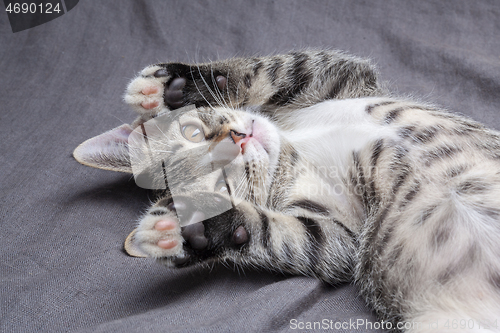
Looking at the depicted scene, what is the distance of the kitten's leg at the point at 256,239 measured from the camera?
3.13 feet

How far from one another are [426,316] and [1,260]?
115 cm

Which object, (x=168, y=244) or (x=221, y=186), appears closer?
(x=168, y=244)

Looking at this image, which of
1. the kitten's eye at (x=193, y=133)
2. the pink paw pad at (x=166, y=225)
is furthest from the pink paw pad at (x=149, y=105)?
the pink paw pad at (x=166, y=225)

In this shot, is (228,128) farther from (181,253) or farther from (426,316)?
(426,316)

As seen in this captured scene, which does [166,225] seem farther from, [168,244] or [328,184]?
[328,184]

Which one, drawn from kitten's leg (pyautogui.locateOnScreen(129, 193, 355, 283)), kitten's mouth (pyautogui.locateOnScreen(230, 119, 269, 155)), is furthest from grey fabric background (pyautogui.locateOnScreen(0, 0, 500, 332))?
kitten's mouth (pyautogui.locateOnScreen(230, 119, 269, 155))

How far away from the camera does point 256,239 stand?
1.03 m

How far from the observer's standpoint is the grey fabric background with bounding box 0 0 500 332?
3.26 feet

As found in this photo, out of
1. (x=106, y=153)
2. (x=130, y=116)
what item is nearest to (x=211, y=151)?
(x=106, y=153)

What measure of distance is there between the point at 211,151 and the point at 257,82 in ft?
1.22

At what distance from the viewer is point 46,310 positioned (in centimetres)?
98

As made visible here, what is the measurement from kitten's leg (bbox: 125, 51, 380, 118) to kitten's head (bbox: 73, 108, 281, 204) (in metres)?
0.06

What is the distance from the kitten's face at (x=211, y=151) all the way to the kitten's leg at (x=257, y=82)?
0.06 metres

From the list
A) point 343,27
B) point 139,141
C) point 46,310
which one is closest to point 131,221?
point 139,141
